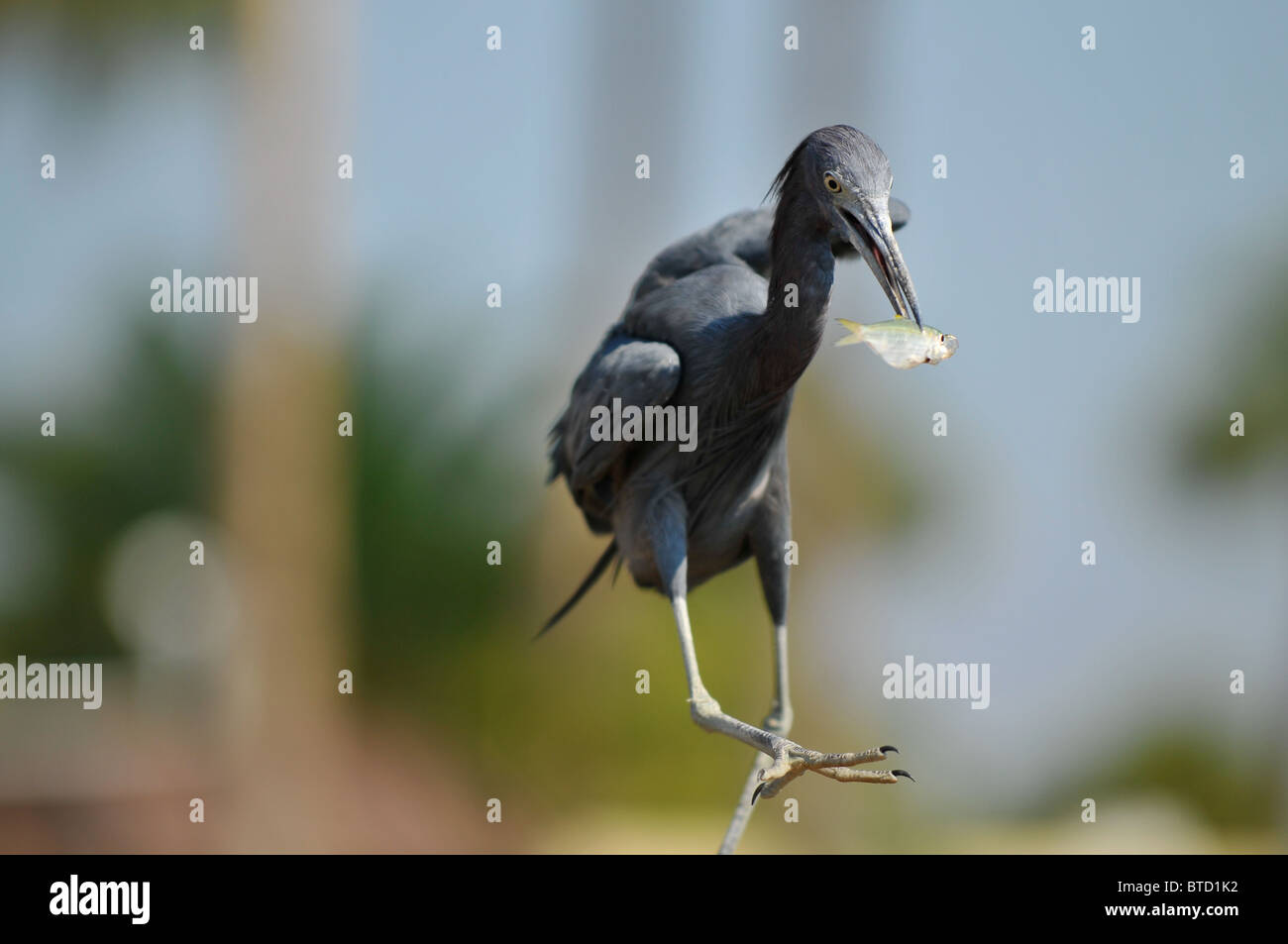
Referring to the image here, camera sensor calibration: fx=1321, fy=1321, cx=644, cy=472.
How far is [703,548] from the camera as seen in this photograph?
16.5 ft

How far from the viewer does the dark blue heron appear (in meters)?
4.34

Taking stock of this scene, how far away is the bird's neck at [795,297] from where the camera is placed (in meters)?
4.26

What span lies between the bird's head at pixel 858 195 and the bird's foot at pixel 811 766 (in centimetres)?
125

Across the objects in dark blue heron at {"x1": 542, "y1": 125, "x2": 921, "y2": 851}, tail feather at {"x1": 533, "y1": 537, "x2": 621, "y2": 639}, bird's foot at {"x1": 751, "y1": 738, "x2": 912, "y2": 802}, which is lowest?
bird's foot at {"x1": 751, "y1": 738, "x2": 912, "y2": 802}

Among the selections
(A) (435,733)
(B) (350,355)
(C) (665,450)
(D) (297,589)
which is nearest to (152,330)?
(B) (350,355)

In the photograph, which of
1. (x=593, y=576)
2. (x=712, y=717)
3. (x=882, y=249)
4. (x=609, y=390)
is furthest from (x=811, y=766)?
(x=593, y=576)

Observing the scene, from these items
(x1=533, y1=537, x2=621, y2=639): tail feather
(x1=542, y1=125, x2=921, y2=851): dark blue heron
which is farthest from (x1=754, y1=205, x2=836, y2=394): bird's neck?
(x1=533, y1=537, x2=621, y2=639): tail feather

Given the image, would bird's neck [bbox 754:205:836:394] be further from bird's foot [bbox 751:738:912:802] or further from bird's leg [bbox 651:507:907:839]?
bird's foot [bbox 751:738:912:802]

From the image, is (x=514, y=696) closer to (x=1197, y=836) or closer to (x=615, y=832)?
(x=615, y=832)

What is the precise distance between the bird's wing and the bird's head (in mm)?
899

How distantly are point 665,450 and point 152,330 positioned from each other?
32.0 ft

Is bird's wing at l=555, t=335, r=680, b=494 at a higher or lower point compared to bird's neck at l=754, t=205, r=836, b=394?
lower

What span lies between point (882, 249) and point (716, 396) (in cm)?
112

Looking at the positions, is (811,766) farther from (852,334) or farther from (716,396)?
(716,396)
